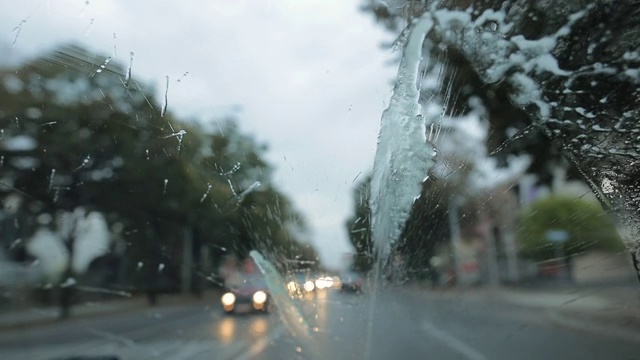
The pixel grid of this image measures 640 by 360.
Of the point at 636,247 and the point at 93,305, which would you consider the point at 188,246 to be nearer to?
the point at 93,305

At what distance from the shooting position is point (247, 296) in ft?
22.4

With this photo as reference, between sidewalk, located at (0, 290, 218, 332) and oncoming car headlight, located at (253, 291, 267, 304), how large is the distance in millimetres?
424

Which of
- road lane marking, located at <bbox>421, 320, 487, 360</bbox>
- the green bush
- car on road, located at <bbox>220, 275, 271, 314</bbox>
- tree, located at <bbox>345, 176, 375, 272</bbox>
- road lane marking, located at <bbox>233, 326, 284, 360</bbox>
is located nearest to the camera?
the green bush

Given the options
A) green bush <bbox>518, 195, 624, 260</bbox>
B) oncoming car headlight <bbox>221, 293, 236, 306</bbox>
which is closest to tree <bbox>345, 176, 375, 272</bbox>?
oncoming car headlight <bbox>221, 293, 236, 306</bbox>

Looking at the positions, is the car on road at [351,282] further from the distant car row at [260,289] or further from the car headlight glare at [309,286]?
the car headlight glare at [309,286]

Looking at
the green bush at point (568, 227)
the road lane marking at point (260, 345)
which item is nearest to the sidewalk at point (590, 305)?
the green bush at point (568, 227)

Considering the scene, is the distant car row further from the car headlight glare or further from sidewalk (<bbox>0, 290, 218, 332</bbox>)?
sidewalk (<bbox>0, 290, 218, 332</bbox>)

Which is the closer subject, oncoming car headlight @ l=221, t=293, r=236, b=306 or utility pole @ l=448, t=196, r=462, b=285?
utility pole @ l=448, t=196, r=462, b=285

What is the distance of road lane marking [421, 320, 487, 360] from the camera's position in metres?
6.62

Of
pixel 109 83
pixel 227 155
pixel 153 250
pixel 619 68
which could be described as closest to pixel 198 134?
pixel 227 155

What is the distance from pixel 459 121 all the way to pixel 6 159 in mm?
4361

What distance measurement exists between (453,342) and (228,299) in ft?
7.41

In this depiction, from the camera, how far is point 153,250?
288 inches

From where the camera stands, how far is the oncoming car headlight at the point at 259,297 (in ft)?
22.2
